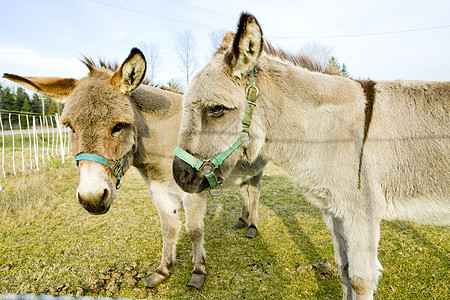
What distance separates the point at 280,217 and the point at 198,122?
464 cm

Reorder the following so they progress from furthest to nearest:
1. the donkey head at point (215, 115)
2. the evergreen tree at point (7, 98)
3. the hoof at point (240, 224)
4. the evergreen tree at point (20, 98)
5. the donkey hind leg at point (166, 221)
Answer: the evergreen tree at point (20, 98) < the evergreen tree at point (7, 98) < the hoof at point (240, 224) < the donkey hind leg at point (166, 221) < the donkey head at point (215, 115)

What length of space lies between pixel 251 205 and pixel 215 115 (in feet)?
12.4

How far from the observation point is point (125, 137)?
2746 mm

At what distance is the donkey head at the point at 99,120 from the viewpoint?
2.43m

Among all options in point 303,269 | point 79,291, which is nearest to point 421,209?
point 303,269

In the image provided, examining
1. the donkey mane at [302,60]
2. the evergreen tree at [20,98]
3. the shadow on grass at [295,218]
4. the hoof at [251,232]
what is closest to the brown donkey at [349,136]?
the donkey mane at [302,60]

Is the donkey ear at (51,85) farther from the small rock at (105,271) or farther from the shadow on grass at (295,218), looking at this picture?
the shadow on grass at (295,218)

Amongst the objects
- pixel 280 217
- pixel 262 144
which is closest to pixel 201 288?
pixel 262 144

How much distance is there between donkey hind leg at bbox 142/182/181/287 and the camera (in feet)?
11.5

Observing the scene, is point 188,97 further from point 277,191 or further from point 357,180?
point 277,191

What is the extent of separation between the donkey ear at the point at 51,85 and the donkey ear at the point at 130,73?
0.65m

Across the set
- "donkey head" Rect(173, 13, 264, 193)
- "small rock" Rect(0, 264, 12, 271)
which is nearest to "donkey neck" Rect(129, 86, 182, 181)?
"donkey head" Rect(173, 13, 264, 193)

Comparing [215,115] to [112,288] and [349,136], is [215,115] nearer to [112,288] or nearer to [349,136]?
[349,136]

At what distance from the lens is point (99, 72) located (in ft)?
9.64
